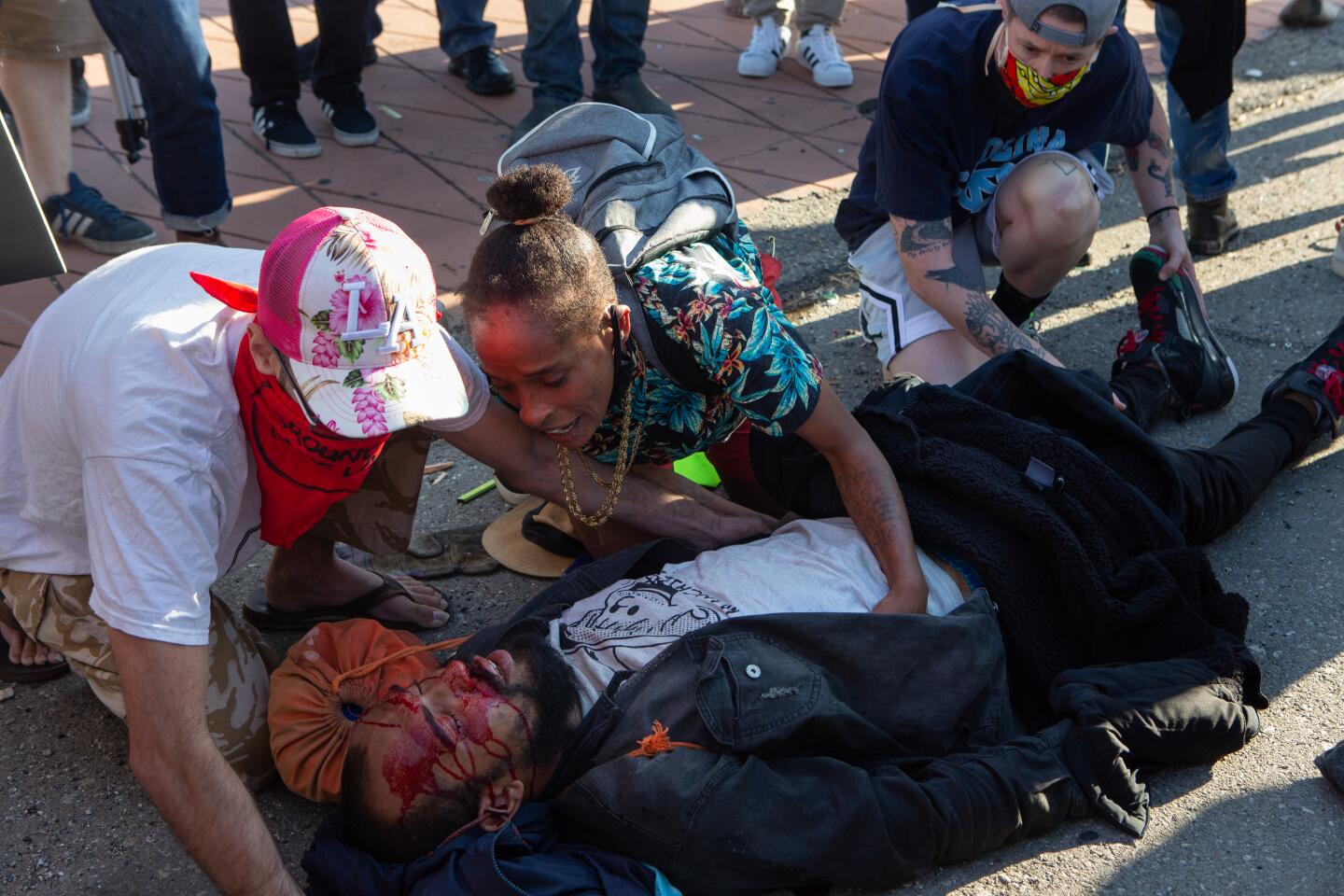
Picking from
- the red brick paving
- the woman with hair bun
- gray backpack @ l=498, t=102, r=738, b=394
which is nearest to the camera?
the woman with hair bun

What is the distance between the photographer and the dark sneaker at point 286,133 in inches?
171

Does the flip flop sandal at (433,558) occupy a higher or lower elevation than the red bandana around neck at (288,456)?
lower

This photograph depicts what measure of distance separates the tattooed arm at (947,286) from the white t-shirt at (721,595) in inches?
29.9

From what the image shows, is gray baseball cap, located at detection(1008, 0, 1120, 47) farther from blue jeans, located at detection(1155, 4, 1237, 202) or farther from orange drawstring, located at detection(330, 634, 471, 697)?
orange drawstring, located at detection(330, 634, 471, 697)

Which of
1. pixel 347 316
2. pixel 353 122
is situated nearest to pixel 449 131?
pixel 353 122

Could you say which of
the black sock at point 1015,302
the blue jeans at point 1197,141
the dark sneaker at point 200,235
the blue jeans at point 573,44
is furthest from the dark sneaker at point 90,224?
the blue jeans at point 1197,141

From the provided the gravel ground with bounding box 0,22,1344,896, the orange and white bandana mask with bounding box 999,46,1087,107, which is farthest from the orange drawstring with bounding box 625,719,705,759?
the orange and white bandana mask with bounding box 999,46,1087,107

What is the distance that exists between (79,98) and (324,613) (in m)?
2.96

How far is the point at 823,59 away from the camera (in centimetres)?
515

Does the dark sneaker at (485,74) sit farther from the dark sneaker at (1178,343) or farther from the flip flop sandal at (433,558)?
the dark sneaker at (1178,343)

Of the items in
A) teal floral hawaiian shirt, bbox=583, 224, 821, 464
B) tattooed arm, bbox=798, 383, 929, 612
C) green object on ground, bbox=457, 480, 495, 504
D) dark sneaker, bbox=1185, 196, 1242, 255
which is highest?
teal floral hawaiian shirt, bbox=583, 224, 821, 464

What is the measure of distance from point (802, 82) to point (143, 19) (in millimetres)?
2852

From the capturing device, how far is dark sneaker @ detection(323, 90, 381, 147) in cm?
445

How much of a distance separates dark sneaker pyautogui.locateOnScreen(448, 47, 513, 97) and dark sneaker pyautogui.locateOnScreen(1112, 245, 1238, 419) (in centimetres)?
266
